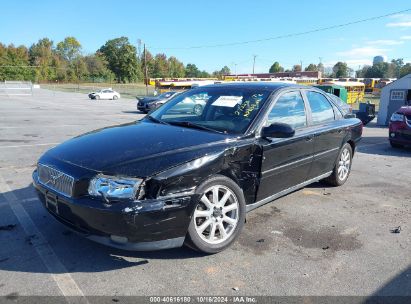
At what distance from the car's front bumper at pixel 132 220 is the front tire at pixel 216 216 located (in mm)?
159

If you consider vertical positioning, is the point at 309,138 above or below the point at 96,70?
below

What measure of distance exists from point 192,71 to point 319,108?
148 m

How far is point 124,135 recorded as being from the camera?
393cm

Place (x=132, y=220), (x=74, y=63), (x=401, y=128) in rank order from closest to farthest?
(x=132, y=220), (x=401, y=128), (x=74, y=63)

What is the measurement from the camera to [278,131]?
3.86 metres

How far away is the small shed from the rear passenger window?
1485cm

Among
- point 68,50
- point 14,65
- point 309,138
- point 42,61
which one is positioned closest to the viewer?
point 309,138

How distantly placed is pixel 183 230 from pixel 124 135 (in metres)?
1.28

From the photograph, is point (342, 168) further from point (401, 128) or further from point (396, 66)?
point (396, 66)

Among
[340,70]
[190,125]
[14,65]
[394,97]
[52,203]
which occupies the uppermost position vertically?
[340,70]

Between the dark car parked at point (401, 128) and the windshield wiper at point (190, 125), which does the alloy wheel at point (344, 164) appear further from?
the dark car parked at point (401, 128)

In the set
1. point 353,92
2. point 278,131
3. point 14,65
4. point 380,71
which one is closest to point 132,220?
point 278,131

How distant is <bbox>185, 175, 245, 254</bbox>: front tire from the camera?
337 centimetres

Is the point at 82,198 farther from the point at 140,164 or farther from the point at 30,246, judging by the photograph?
the point at 30,246
